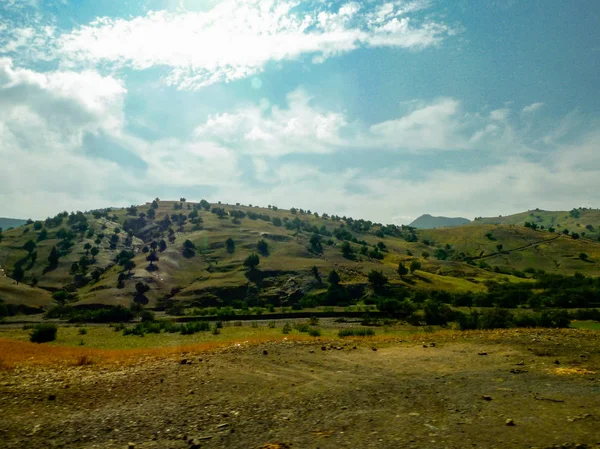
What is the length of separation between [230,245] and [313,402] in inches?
6518

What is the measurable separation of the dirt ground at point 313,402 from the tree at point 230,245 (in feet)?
501

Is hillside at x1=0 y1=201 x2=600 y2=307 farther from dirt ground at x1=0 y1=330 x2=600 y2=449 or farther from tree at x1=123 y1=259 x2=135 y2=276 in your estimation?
dirt ground at x1=0 y1=330 x2=600 y2=449

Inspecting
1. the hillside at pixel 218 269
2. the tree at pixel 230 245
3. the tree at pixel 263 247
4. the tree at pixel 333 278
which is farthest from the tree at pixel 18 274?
the tree at pixel 333 278

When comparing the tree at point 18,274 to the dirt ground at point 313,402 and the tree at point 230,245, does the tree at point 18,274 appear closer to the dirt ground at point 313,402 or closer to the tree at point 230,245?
the tree at point 230,245

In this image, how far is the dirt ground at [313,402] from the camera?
10.1 metres

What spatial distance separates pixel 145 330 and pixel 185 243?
375ft

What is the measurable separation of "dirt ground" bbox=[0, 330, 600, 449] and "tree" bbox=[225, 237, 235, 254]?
15272 cm

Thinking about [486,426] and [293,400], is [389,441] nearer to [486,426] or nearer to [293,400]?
[486,426]

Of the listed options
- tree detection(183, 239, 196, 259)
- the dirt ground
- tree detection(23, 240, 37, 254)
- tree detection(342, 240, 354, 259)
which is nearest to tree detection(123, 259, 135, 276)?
tree detection(183, 239, 196, 259)

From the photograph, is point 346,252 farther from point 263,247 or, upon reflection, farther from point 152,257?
point 152,257

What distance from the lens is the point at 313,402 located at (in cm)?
1300

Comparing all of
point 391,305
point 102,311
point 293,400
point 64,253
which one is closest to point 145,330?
point 102,311

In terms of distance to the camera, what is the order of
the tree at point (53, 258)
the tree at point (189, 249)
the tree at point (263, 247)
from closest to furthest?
the tree at point (53, 258)
the tree at point (189, 249)
the tree at point (263, 247)

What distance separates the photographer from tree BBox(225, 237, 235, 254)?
560ft
